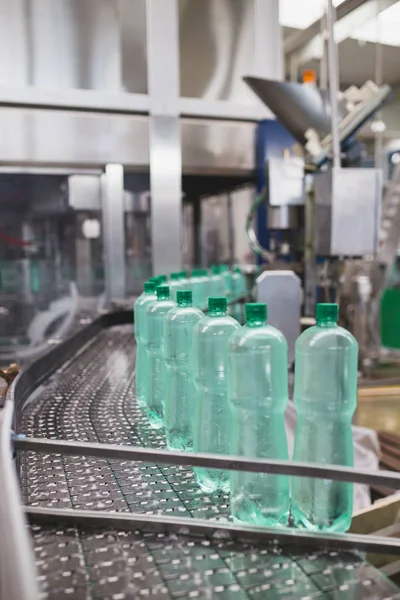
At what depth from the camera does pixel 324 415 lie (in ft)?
2.98

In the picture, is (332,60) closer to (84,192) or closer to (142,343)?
(142,343)

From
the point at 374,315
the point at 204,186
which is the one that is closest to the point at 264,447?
the point at 204,186

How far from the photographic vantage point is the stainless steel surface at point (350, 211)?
2.67 meters

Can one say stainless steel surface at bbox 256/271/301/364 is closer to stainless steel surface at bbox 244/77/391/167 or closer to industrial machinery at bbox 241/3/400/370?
industrial machinery at bbox 241/3/400/370

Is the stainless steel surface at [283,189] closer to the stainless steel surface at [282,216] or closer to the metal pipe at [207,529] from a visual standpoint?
the stainless steel surface at [282,216]

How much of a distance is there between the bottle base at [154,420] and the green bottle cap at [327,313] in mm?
590

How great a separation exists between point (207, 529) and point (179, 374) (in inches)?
17.0

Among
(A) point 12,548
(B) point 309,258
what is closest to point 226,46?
(B) point 309,258

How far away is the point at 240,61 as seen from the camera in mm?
4320

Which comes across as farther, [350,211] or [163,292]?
[350,211]

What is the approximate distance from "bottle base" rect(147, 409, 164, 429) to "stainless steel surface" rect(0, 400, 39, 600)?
0.63 metres

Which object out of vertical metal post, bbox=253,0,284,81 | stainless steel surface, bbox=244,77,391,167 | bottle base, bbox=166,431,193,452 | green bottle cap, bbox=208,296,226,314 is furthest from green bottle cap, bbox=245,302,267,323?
vertical metal post, bbox=253,0,284,81

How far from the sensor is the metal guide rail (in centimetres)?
72

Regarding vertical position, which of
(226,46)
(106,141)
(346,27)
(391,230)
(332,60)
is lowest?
(391,230)
